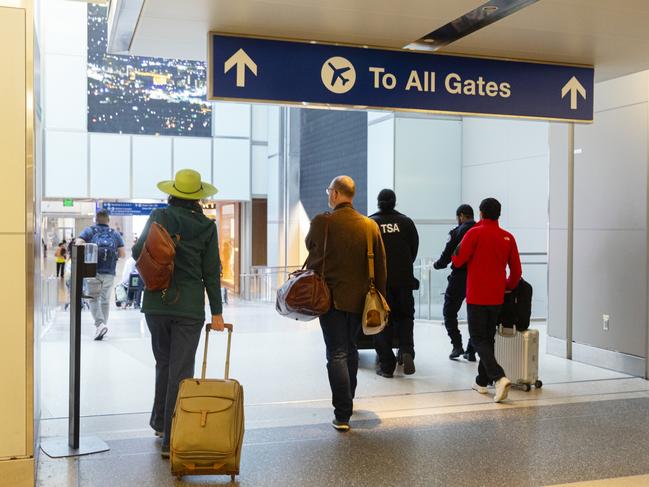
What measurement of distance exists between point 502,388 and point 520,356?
63cm

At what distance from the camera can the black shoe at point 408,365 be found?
22.5ft

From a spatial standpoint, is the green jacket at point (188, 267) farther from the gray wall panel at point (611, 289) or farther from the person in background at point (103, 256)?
the person in background at point (103, 256)

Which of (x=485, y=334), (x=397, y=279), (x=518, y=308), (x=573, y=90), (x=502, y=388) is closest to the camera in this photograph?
(x=573, y=90)

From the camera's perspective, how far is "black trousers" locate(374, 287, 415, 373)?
679cm

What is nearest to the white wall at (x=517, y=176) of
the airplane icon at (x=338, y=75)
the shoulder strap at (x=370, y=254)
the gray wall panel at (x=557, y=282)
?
the gray wall panel at (x=557, y=282)

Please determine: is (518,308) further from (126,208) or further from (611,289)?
(126,208)

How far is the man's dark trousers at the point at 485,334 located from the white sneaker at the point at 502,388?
0.11 ft

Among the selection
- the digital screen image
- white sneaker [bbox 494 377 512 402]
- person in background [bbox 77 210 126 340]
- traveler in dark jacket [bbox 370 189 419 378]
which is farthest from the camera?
the digital screen image

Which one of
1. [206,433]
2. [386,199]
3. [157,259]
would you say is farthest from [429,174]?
[206,433]

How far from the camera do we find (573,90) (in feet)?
18.4

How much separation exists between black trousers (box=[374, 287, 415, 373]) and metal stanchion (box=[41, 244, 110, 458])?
297cm

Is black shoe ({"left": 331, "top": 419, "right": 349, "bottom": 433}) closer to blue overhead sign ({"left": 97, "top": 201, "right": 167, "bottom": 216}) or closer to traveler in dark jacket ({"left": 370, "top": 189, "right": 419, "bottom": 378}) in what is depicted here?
traveler in dark jacket ({"left": 370, "top": 189, "right": 419, "bottom": 378})

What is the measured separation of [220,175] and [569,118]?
16.6 m

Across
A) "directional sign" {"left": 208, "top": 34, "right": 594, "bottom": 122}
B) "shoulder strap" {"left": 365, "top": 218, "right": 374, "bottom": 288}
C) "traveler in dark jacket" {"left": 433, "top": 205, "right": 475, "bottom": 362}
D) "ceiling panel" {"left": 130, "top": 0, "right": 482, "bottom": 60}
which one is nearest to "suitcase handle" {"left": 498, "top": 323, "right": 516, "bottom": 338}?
"traveler in dark jacket" {"left": 433, "top": 205, "right": 475, "bottom": 362}
